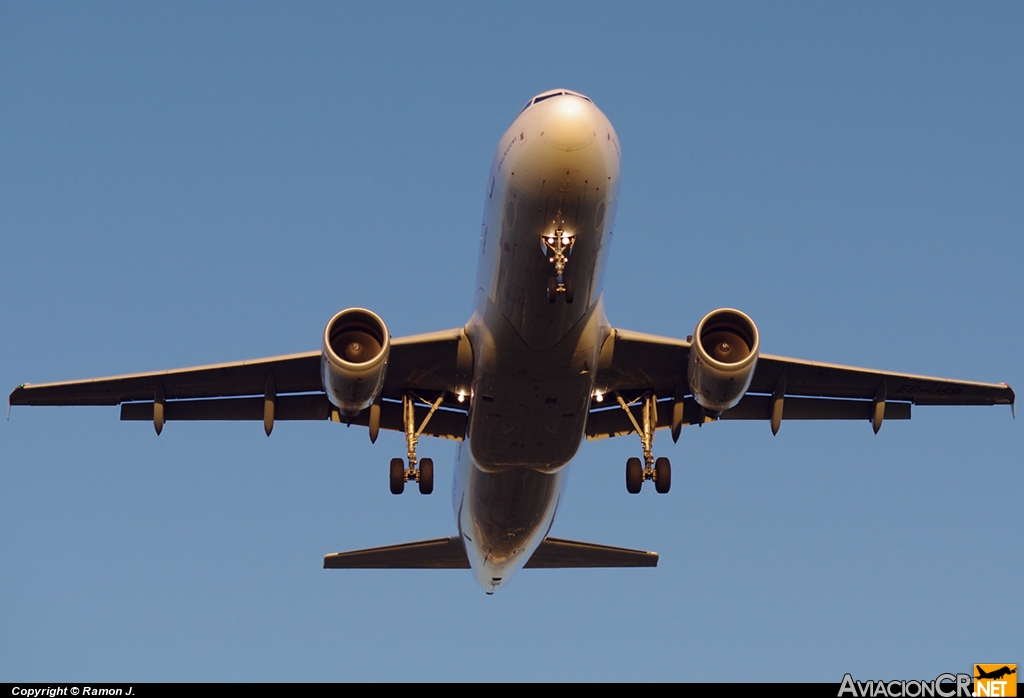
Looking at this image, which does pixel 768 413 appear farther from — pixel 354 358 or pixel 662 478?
pixel 354 358

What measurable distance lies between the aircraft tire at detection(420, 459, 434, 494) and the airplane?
60 millimetres

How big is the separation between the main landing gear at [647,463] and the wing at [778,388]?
1.01 ft

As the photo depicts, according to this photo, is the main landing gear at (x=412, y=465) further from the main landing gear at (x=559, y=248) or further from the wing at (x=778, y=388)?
the main landing gear at (x=559, y=248)

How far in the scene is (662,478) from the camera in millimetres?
27344

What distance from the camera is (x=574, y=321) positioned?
935 inches

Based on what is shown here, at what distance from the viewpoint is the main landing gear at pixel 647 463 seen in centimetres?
2698

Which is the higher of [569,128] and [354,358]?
[569,128]

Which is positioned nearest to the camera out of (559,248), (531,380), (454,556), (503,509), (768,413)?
(559,248)

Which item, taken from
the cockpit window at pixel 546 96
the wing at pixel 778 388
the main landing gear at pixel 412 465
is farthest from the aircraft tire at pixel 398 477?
the cockpit window at pixel 546 96

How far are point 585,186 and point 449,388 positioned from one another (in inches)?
256

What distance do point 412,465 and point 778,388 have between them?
7.55 metres

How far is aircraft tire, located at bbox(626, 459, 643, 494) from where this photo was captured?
27438 mm

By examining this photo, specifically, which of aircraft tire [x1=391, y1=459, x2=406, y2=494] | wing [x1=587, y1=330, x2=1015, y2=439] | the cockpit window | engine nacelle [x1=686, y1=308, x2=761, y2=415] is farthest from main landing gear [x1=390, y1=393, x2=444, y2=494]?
the cockpit window

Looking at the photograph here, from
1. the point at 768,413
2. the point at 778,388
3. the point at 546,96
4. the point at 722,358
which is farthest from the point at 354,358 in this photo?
the point at 768,413
